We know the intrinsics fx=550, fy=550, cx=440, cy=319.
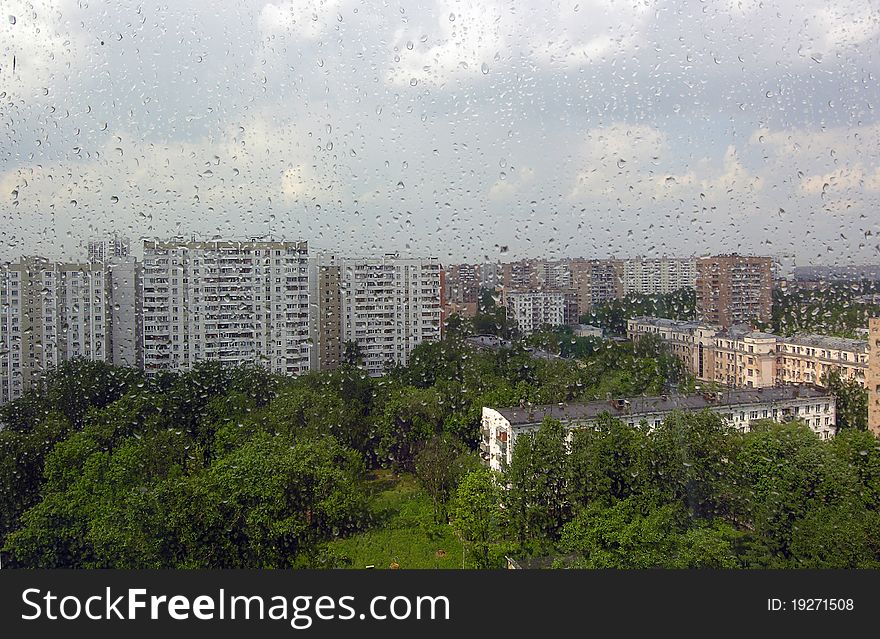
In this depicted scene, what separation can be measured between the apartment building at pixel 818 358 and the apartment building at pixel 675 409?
0.20 ft

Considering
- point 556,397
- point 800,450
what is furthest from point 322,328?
point 800,450

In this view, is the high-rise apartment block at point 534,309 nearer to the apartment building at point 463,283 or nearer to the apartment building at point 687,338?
the apartment building at point 463,283

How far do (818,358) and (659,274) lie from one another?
0.75 m

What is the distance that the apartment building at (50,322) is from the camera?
250cm

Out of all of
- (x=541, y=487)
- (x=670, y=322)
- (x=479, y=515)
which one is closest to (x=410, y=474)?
(x=479, y=515)

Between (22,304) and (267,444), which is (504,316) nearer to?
(267,444)

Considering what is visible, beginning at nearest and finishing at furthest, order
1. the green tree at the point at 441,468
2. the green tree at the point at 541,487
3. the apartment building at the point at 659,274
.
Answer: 1. the green tree at the point at 541,487
2. the apartment building at the point at 659,274
3. the green tree at the point at 441,468

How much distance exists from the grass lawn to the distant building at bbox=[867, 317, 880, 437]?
70.7 inches

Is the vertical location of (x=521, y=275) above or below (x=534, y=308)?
above

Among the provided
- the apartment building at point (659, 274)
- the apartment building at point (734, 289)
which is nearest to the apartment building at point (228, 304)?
the apartment building at point (659, 274)

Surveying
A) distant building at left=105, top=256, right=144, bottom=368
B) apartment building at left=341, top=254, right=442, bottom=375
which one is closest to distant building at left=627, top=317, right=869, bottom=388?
apartment building at left=341, top=254, right=442, bottom=375

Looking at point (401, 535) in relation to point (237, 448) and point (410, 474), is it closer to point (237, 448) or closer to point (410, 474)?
point (410, 474)

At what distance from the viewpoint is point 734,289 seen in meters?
2.39

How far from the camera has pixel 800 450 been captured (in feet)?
7.43
